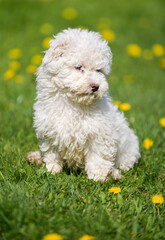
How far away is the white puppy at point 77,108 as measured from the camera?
9.03 ft

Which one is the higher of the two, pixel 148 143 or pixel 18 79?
pixel 18 79

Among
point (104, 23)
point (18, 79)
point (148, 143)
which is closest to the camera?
point (148, 143)

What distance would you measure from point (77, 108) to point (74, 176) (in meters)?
0.65

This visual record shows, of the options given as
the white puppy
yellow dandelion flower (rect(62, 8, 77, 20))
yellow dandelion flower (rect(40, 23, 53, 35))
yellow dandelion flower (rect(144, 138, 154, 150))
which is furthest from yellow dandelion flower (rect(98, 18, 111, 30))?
the white puppy

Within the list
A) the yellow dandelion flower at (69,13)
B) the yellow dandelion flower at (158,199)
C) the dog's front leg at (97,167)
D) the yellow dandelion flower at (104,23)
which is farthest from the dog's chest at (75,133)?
the yellow dandelion flower at (69,13)

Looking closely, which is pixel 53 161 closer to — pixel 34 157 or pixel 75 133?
pixel 34 157

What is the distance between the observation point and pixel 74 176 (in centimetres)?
300

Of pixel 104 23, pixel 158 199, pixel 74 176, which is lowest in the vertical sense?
pixel 158 199

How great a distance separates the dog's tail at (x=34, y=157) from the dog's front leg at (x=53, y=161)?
0.33 ft

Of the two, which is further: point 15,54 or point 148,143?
point 15,54

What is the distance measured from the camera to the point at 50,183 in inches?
108

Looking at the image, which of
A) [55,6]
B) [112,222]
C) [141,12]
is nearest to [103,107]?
[112,222]

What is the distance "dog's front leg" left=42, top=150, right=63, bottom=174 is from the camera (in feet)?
10.3

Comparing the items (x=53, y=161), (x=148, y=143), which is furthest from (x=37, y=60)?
(x=53, y=161)
